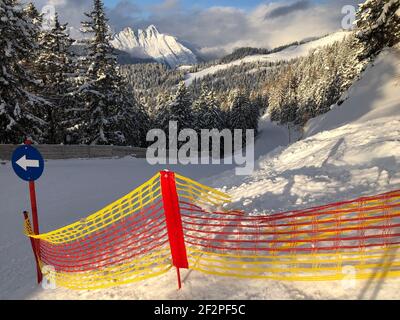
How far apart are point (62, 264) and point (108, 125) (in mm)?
22555

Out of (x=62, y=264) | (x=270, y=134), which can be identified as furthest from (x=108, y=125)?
(x=270, y=134)

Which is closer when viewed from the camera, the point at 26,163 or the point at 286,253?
the point at 286,253

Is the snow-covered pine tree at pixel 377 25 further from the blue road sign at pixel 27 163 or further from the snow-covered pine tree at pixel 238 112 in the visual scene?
the snow-covered pine tree at pixel 238 112

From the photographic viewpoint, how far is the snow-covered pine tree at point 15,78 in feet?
59.8

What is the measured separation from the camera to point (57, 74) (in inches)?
1112

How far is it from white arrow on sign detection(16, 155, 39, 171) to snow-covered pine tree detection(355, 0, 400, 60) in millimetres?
20017

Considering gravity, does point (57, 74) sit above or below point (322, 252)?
above

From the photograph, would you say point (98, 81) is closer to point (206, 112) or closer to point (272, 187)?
point (272, 187)

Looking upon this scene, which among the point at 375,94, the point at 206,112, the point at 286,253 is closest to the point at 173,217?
the point at 286,253

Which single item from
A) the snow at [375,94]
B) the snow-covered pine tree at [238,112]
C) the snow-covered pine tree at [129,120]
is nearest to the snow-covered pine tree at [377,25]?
the snow at [375,94]

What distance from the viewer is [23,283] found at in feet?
22.6

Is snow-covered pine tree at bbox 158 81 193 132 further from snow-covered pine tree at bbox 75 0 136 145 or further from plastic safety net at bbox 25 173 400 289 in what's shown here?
plastic safety net at bbox 25 173 400 289

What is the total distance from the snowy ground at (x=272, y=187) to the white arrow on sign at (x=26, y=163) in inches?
83.9

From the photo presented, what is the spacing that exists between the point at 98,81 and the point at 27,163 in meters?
23.0
